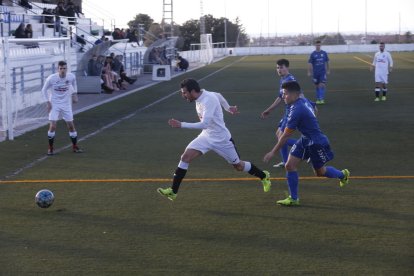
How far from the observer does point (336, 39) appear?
96.6m

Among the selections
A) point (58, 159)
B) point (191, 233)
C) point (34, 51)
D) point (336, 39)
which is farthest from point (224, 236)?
point (336, 39)

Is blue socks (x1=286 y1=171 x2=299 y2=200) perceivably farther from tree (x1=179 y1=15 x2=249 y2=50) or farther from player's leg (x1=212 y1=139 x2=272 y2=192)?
tree (x1=179 y1=15 x2=249 y2=50)

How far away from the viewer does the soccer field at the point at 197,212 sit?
665 centimetres

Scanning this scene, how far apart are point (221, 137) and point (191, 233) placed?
5.80 feet

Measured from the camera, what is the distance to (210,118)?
8.80 metres

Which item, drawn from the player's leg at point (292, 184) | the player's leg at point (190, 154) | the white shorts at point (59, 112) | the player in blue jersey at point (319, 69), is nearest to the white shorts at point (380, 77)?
the player in blue jersey at point (319, 69)

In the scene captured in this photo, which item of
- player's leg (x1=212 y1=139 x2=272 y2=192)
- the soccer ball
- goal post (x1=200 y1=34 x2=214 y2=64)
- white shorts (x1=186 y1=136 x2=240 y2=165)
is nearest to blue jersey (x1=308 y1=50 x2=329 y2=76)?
player's leg (x1=212 y1=139 x2=272 y2=192)

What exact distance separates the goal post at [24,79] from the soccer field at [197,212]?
938 mm

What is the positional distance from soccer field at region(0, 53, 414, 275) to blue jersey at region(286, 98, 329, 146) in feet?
2.99

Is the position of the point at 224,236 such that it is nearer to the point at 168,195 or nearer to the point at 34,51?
the point at 168,195

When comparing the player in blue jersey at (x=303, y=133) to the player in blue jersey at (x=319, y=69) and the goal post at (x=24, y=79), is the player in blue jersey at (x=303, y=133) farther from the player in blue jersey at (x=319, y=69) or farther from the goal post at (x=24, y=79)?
the player in blue jersey at (x=319, y=69)

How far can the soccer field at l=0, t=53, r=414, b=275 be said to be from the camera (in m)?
6.65

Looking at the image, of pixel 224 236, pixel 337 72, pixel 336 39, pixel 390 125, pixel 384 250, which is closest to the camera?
pixel 384 250

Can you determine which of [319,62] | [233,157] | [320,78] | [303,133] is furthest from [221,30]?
[303,133]
